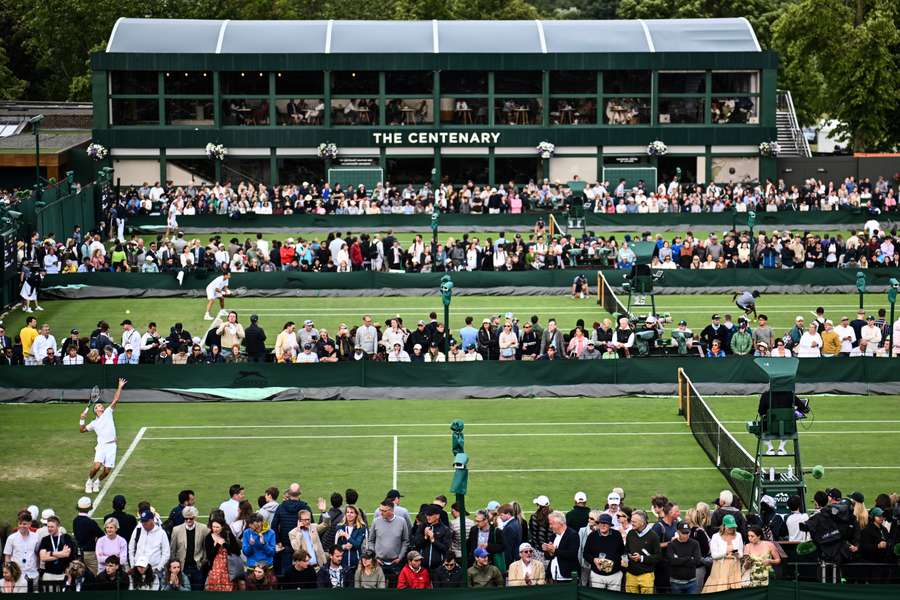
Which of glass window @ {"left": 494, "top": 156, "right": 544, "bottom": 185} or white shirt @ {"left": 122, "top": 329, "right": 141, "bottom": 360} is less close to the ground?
glass window @ {"left": 494, "top": 156, "right": 544, "bottom": 185}

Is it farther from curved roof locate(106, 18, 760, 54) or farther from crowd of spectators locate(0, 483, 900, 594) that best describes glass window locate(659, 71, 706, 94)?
crowd of spectators locate(0, 483, 900, 594)

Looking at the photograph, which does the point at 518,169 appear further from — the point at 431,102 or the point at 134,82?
the point at 134,82

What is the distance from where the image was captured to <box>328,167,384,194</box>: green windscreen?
66.0 meters

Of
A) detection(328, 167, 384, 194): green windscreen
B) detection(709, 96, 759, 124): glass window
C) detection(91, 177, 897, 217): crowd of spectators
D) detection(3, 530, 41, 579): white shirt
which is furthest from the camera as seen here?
detection(709, 96, 759, 124): glass window

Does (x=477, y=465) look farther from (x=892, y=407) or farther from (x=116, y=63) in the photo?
(x=116, y=63)

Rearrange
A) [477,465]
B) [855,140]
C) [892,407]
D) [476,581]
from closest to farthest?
[476,581] < [477,465] < [892,407] < [855,140]

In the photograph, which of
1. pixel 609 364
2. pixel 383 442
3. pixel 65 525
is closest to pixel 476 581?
pixel 65 525

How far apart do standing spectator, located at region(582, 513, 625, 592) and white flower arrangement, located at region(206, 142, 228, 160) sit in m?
47.4

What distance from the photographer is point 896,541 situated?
20.8 metres

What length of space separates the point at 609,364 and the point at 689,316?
9.26 meters

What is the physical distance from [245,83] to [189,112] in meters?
2.75

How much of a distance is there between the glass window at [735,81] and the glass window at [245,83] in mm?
19929

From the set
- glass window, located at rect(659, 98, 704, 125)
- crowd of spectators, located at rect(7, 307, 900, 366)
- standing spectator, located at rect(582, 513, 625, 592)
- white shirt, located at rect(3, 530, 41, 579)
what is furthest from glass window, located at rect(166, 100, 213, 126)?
standing spectator, located at rect(582, 513, 625, 592)

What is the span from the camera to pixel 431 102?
6669cm
